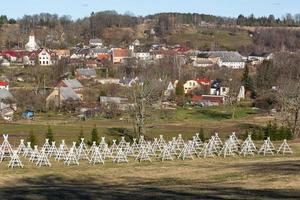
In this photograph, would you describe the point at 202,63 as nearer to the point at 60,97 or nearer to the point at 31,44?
the point at 31,44

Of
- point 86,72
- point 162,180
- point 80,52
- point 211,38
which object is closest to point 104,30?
point 211,38

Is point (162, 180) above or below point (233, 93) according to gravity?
above

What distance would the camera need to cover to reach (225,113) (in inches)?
2660

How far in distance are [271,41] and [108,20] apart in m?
45.1

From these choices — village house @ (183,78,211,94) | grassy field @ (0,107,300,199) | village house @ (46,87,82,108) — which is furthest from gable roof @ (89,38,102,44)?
grassy field @ (0,107,300,199)

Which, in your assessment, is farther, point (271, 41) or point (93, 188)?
point (271, 41)

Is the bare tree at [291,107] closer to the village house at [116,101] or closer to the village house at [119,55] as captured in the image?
the village house at [116,101]

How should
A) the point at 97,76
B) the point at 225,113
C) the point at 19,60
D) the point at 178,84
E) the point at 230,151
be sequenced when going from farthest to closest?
1. the point at 19,60
2. the point at 97,76
3. the point at 178,84
4. the point at 225,113
5. the point at 230,151

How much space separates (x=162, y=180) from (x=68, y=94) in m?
49.2

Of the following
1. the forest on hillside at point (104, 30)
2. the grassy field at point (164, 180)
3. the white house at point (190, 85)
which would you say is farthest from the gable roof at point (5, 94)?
the forest on hillside at point (104, 30)

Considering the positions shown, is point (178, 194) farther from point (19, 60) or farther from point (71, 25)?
Answer: point (71, 25)

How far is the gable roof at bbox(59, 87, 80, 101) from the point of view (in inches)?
2718

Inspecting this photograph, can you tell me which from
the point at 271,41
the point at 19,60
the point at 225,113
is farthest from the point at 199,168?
the point at 271,41

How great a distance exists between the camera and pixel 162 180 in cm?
2223
